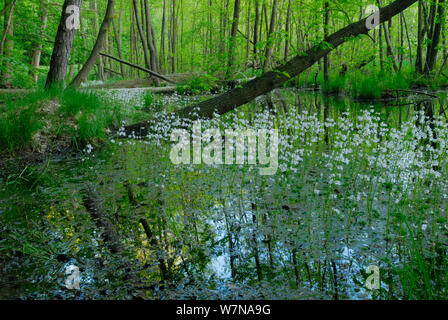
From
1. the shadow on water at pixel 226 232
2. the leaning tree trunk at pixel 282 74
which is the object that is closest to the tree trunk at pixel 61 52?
the leaning tree trunk at pixel 282 74

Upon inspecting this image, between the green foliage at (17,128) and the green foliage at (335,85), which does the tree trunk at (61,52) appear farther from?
the green foliage at (335,85)

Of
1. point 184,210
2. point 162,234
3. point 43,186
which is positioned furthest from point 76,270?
point 43,186

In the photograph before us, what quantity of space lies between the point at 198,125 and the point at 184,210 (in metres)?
2.66

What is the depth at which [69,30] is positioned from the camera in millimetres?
6059

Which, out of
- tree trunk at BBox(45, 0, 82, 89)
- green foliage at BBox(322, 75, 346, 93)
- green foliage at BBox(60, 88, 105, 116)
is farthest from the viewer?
green foliage at BBox(322, 75, 346, 93)

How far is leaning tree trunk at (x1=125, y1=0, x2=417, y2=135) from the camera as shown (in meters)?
5.25

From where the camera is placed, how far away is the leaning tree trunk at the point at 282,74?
5.25 metres

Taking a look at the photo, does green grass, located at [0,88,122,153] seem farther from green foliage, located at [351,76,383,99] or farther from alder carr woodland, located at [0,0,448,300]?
green foliage, located at [351,76,383,99]

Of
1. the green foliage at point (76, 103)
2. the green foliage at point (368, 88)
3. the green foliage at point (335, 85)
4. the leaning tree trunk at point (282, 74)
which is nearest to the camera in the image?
the leaning tree trunk at point (282, 74)

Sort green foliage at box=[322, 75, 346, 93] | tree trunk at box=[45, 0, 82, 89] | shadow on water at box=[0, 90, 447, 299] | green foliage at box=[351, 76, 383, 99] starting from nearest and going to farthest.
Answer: shadow on water at box=[0, 90, 447, 299], tree trunk at box=[45, 0, 82, 89], green foliage at box=[351, 76, 383, 99], green foliage at box=[322, 75, 346, 93]

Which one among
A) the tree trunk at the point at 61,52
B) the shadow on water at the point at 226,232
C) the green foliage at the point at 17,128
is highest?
the tree trunk at the point at 61,52

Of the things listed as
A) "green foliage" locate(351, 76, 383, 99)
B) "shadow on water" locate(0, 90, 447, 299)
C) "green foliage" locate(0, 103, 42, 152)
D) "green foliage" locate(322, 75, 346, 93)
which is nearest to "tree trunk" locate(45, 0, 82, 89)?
"green foliage" locate(0, 103, 42, 152)

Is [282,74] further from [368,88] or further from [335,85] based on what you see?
[335,85]

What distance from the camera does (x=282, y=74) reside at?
18.0 ft
